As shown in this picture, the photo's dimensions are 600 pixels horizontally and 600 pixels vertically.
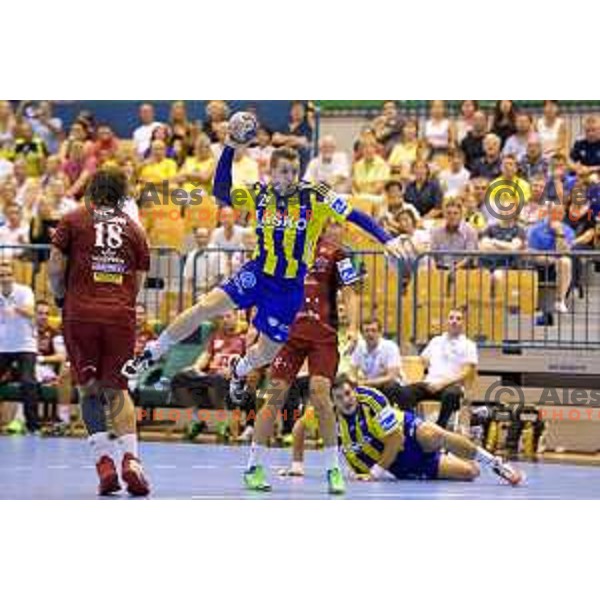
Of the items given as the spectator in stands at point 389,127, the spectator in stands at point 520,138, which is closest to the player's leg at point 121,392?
the spectator in stands at point 520,138

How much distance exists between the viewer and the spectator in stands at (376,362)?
18000mm

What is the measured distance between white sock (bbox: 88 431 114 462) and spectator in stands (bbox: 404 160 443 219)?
31.4ft

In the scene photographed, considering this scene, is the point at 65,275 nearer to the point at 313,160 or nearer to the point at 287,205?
the point at 287,205

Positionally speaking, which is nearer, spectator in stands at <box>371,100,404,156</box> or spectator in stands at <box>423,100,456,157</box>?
spectator in stands at <box>423,100,456,157</box>

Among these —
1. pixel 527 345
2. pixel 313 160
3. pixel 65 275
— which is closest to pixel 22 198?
pixel 313 160

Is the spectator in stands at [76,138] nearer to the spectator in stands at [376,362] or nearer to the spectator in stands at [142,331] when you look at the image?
the spectator in stands at [142,331]

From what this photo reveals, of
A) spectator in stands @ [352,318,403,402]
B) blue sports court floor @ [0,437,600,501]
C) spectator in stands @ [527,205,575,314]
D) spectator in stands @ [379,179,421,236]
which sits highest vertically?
A: spectator in stands @ [379,179,421,236]

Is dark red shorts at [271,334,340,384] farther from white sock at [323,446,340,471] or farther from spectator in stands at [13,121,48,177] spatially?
spectator in stands at [13,121,48,177]

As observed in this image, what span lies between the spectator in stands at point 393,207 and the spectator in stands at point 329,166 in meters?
0.99

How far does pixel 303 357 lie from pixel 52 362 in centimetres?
752

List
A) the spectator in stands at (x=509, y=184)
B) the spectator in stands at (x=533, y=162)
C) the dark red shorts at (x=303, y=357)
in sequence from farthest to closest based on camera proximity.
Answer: the spectator in stands at (x=533, y=162) < the spectator in stands at (x=509, y=184) < the dark red shorts at (x=303, y=357)

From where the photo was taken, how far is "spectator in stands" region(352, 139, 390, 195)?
70.3 feet

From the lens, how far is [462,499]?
12242mm

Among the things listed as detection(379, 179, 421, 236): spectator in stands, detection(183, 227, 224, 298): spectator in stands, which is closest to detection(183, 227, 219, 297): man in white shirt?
detection(183, 227, 224, 298): spectator in stands
